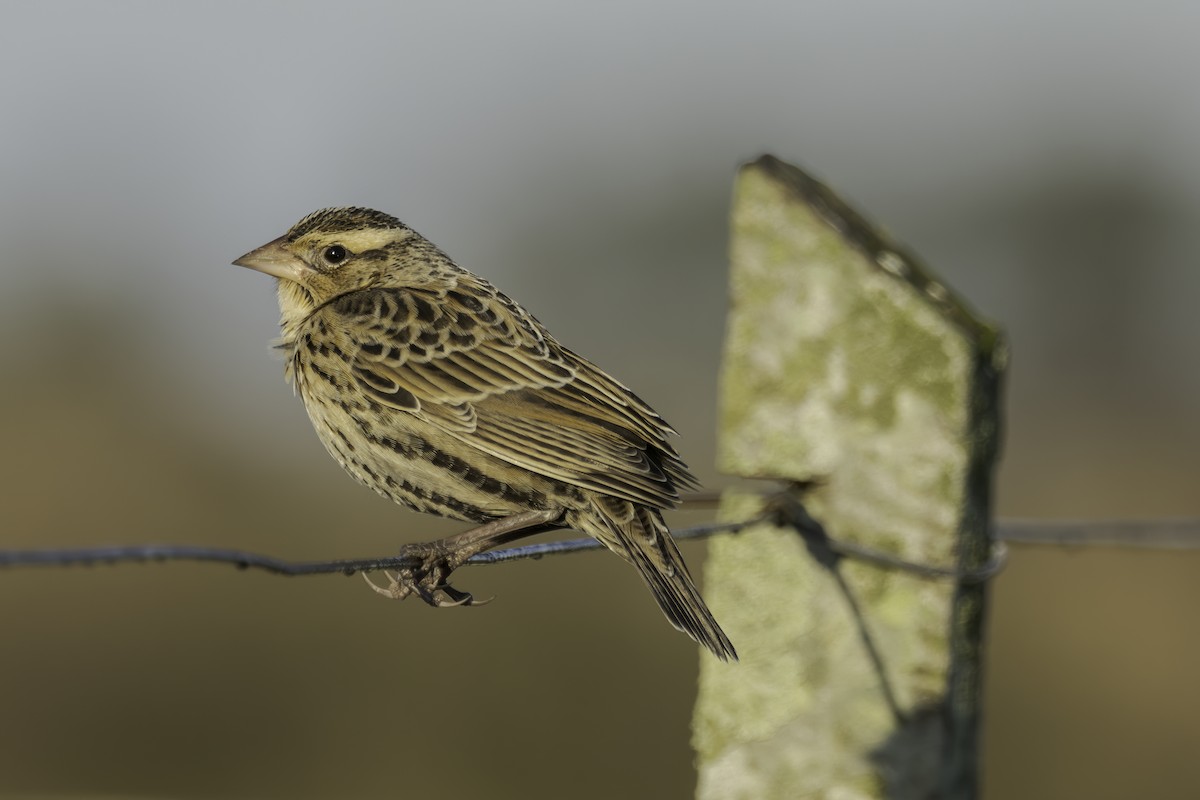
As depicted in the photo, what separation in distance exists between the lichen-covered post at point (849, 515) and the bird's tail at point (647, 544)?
1.34 feet

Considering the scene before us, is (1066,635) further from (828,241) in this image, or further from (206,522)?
(828,241)

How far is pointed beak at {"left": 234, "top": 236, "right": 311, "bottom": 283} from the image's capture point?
6219mm

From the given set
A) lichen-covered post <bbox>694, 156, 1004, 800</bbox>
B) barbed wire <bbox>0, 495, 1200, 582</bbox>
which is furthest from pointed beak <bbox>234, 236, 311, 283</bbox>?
lichen-covered post <bbox>694, 156, 1004, 800</bbox>

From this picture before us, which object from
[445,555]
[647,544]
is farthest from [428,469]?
[647,544]

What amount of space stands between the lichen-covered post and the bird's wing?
643mm

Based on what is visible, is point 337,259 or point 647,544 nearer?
point 647,544

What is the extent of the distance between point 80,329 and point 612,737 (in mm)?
6791

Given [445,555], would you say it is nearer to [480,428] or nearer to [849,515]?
[480,428]

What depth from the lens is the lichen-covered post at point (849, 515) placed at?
166 inches

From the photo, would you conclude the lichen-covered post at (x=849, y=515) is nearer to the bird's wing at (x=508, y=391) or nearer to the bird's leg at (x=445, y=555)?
the bird's wing at (x=508, y=391)

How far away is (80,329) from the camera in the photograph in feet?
47.5

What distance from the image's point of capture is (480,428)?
5.30m

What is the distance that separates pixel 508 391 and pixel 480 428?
0.20 metres

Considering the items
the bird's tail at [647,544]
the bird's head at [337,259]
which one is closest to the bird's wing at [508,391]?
the bird's tail at [647,544]
